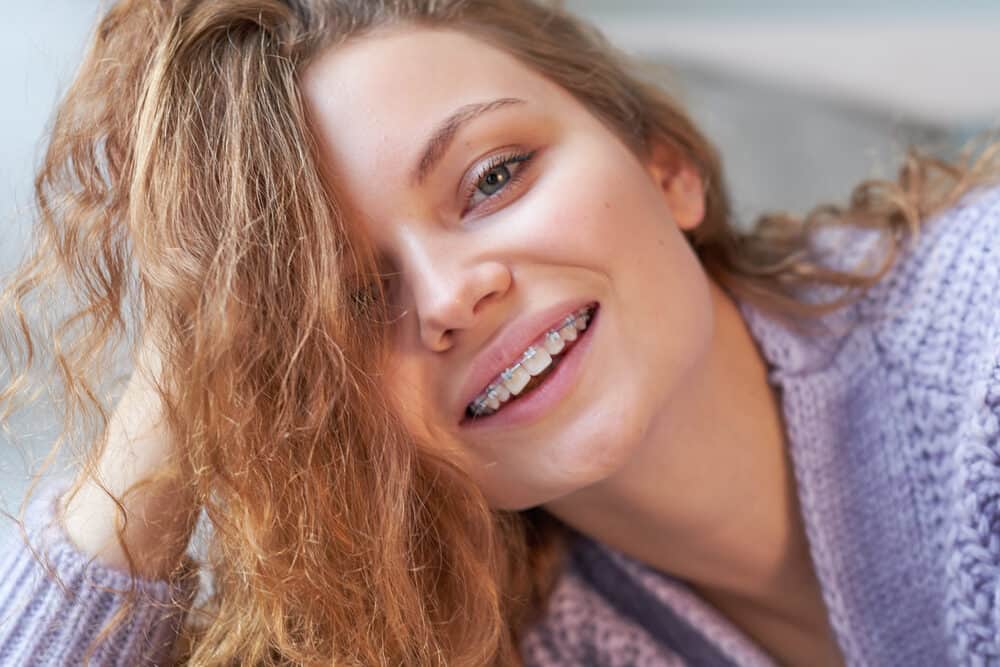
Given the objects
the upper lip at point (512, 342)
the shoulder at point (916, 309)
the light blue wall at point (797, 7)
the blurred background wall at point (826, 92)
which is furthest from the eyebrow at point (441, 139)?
the light blue wall at point (797, 7)

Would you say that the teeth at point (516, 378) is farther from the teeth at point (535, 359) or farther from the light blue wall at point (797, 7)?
the light blue wall at point (797, 7)

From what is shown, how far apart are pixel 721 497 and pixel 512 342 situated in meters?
0.33

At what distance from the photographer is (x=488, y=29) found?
1.05 meters

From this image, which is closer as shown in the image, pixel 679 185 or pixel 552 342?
pixel 552 342

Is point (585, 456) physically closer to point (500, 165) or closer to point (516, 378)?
point (516, 378)

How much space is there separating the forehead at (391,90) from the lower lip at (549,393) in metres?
0.22

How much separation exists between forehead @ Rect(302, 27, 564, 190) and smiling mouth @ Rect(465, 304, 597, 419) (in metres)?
0.20

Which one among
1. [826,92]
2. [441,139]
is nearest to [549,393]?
[441,139]

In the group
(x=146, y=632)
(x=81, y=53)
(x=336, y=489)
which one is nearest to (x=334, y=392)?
(x=336, y=489)

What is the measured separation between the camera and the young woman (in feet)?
2.96

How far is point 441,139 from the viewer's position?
0.91m

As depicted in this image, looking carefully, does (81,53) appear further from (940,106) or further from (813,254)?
(940,106)

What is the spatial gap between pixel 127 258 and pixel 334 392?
0.73 ft

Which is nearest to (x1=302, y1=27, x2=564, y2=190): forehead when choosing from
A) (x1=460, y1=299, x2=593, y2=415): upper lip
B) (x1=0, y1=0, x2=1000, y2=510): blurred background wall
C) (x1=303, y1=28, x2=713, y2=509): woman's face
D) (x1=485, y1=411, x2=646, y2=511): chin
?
(x1=303, y1=28, x2=713, y2=509): woman's face
